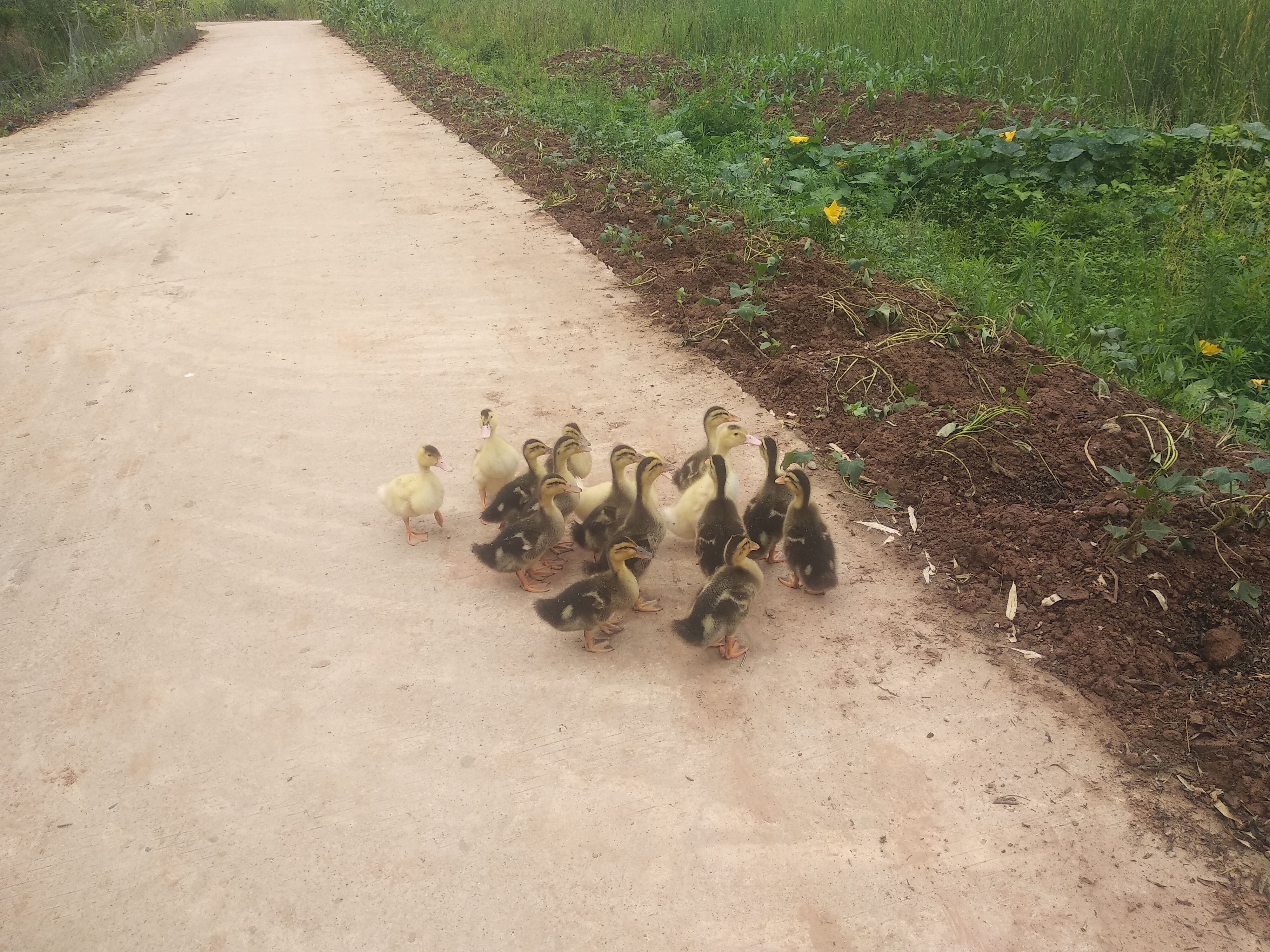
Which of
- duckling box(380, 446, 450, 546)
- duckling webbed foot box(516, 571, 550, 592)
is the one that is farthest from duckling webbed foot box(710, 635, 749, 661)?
duckling box(380, 446, 450, 546)

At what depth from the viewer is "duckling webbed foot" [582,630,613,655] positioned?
3.88 m

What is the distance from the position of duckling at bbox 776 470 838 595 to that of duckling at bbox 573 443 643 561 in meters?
0.83

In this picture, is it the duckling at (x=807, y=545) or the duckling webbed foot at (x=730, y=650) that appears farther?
the duckling at (x=807, y=545)

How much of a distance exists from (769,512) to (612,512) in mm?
808

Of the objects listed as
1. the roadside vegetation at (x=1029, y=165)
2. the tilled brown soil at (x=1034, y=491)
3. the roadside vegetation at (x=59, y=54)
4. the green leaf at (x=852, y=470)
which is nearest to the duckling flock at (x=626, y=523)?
the green leaf at (x=852, y=470)

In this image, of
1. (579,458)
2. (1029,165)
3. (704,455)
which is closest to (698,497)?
(704,455)

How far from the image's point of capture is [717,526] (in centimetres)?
421

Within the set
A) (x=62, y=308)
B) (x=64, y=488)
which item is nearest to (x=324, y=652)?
(x=64, y=488)

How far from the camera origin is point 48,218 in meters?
9.90

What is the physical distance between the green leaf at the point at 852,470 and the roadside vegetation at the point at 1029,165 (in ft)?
5.13

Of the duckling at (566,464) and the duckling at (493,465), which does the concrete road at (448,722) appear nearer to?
the duckling at (493,465)

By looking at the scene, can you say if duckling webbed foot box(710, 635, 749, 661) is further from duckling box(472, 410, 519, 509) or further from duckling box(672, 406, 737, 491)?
duckling box(472, 410, 519, 509)

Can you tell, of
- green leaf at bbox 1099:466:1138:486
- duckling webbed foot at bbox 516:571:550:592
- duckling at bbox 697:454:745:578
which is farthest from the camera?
duckling webbed foot at bbox 516:571:550:592

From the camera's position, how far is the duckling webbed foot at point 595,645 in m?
3.88
